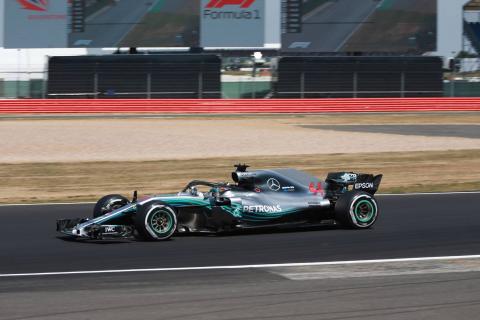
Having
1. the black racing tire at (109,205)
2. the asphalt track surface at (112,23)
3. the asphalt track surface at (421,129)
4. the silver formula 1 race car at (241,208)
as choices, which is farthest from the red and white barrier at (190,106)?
the black racing tire at (109,205)

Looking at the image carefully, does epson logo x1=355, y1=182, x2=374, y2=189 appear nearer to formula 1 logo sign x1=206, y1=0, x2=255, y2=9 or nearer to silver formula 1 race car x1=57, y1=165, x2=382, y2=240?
silver formula 1 race car x1=57, y1=165, x2=382, y2=240

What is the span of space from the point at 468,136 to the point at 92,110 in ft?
62.2

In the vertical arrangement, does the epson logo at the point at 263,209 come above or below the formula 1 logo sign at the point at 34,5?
below

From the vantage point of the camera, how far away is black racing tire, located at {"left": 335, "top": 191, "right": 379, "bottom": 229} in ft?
46.4

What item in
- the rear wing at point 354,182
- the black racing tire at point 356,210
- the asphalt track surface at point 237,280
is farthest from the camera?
the rear wing at point 354,182

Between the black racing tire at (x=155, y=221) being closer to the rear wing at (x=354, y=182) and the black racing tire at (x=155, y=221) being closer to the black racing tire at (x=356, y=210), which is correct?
the black racing tire at (x=356, y=210)

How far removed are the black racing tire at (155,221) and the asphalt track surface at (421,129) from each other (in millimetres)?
22107

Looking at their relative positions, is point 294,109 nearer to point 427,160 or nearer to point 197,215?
point 427,160

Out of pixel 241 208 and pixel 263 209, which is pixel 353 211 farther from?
pixel 241 208

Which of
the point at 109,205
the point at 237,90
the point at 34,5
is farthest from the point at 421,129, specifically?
the point at 34,5

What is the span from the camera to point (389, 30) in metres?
52.5

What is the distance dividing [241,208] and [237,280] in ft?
11.1

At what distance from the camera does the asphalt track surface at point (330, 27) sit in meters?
51.8

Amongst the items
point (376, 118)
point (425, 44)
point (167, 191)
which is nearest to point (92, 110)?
point (376, 118)
